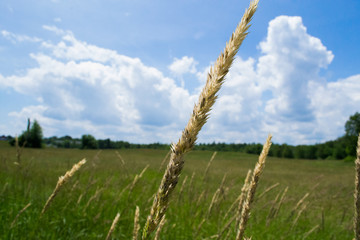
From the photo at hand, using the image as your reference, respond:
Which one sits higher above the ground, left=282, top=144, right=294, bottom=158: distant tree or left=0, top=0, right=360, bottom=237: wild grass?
left=0, top=0, right=360, bottom=237: wild grass

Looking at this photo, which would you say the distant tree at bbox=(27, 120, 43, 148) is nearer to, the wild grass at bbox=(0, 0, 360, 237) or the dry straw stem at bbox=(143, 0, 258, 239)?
the wild grass at bbox=(0, 0, 360, 237)

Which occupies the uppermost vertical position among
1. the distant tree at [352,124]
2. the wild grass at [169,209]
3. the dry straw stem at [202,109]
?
the distant tree at [352,124]

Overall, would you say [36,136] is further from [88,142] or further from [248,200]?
[248,200]

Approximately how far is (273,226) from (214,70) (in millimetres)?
5989

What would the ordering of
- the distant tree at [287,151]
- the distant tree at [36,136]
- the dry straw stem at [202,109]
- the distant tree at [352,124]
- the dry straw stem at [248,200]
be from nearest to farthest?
1. the dry straw stem at [202,109]
2. the dry straw stem at [248,200]
3. the distant tree at [352,124]
4. the distant tree at [36,136]
5. the distant tree at [287,151]

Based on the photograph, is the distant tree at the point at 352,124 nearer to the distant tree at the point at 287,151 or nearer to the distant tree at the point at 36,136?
the distant tree at the point at 287,151

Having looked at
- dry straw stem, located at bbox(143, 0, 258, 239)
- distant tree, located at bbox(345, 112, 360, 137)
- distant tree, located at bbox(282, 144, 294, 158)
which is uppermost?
distant tree, located at bbox(345, 112, 360, 137)

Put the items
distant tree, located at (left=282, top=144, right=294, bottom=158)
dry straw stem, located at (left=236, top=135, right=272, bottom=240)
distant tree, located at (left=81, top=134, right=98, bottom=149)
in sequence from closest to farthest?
dry straw stem, located at (left=236, top=135, right=272, bottom=240) < distant tree, located at (left=282, top=144, right=294, bottom=158) < distant tree, located at (left=81, top=134, right=98, bottom=149)

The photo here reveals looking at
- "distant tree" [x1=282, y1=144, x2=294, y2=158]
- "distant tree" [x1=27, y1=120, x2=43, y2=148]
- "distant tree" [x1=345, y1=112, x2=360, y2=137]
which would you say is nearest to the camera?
"distant tree" [x1=345, y1=112, x2=360, y2=137]

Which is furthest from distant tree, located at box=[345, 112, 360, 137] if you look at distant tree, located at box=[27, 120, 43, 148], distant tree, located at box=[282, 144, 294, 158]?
distant tree, located at box=[27, 120, 43, 148]

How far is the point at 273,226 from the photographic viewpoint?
580cm

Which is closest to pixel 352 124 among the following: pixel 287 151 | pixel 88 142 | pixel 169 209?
pixel 287 151

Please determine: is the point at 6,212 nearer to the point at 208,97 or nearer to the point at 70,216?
the point at 70,216

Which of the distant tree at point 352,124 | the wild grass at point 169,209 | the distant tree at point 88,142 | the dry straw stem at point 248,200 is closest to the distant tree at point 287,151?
the distant tree at point 352,124
